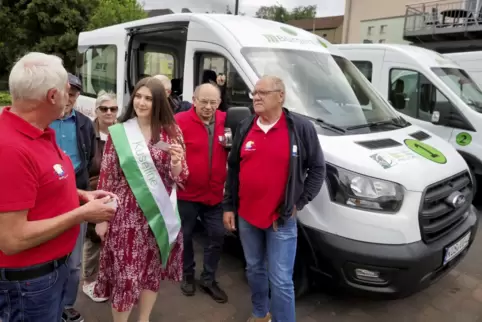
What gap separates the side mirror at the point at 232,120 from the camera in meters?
2.97

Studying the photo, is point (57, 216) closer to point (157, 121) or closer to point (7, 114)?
point (7, 114)

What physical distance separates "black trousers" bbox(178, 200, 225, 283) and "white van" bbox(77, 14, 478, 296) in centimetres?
70

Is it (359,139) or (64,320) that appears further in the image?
(359,139)

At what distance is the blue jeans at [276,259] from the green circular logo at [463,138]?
3935 millimetres

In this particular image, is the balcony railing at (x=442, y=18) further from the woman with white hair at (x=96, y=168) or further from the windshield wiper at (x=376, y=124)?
the woman with white hair at (x=96, y=168)

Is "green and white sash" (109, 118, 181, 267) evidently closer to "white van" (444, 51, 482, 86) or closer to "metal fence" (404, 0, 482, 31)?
"white van" (444, 51, 482, 86)

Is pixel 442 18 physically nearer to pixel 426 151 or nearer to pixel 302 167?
pixel 426 151

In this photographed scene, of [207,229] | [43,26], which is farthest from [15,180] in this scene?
[43,26]

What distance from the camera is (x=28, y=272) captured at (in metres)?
1.63

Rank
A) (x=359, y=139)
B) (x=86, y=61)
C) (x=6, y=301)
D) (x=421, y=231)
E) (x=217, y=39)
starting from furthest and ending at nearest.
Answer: (x=86, y=61) < (x=217, y=39) < (x=359, y=139) < (x=421, y=231) < (x=6, y=301)

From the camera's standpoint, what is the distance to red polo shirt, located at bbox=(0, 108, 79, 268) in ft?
4.77

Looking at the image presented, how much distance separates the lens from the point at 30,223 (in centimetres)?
154

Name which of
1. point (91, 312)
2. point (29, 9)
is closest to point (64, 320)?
point (91, 312)

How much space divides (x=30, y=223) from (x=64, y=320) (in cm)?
165
